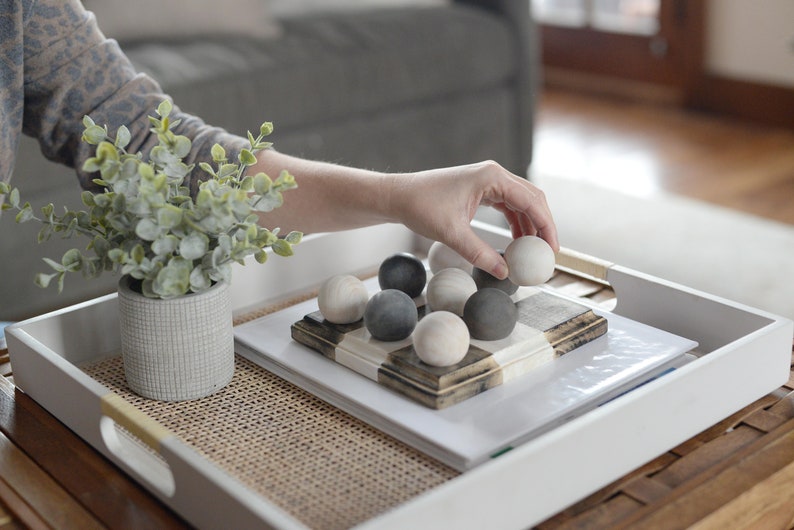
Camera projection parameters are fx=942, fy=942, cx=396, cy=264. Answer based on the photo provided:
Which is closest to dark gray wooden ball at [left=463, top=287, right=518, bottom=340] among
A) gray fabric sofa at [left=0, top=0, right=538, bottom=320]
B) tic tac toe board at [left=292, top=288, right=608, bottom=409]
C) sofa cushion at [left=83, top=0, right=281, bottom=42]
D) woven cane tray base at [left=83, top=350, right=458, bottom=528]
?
tic tac toe board at [left=292, top=288, right=608, bottom=409]

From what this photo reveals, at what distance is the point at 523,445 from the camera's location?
0.68 metres

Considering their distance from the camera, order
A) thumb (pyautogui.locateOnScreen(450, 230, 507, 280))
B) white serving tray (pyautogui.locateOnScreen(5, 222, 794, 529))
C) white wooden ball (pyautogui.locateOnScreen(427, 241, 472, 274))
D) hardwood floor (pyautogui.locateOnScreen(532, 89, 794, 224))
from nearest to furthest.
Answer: white serving tray (pyautogui.locateOnScreen(5, 222, 794, 529)), thumb (pyautogui.locateOnScreen(450, 230, 507, 280)), white wooden ball (pyautogui.locateOnScreen(427, 241, 472, 274)), hardwood floor (pyautogui.locateOnScreen(532, 89, 794, 224))

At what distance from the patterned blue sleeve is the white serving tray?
0.59 feet

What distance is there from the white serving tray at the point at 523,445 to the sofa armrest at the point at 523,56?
1626 millimetres

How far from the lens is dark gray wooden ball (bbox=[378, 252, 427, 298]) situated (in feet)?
2.97

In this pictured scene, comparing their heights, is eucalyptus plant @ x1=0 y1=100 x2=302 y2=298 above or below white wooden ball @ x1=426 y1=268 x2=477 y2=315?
above

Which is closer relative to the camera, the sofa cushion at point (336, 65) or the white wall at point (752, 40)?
the sofa cushion at point (336, 65)

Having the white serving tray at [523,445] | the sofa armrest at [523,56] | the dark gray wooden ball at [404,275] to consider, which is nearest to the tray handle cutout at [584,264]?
the white serving tray at [523,445]

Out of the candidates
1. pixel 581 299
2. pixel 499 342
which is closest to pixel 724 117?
pixel 581 299

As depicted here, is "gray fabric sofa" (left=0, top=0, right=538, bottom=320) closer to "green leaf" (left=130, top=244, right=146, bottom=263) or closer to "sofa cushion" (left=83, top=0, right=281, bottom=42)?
"sofa cushion" (left=83, top=0, right=281, bottom=42)

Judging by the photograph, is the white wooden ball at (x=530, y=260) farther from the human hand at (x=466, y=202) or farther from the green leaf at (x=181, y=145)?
the green leaf at (x=181, y=145)

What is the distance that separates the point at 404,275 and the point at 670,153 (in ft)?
7.89

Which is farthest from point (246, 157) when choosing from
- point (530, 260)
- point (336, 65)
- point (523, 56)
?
point (523, 56)

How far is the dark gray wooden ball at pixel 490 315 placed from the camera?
80 cm
